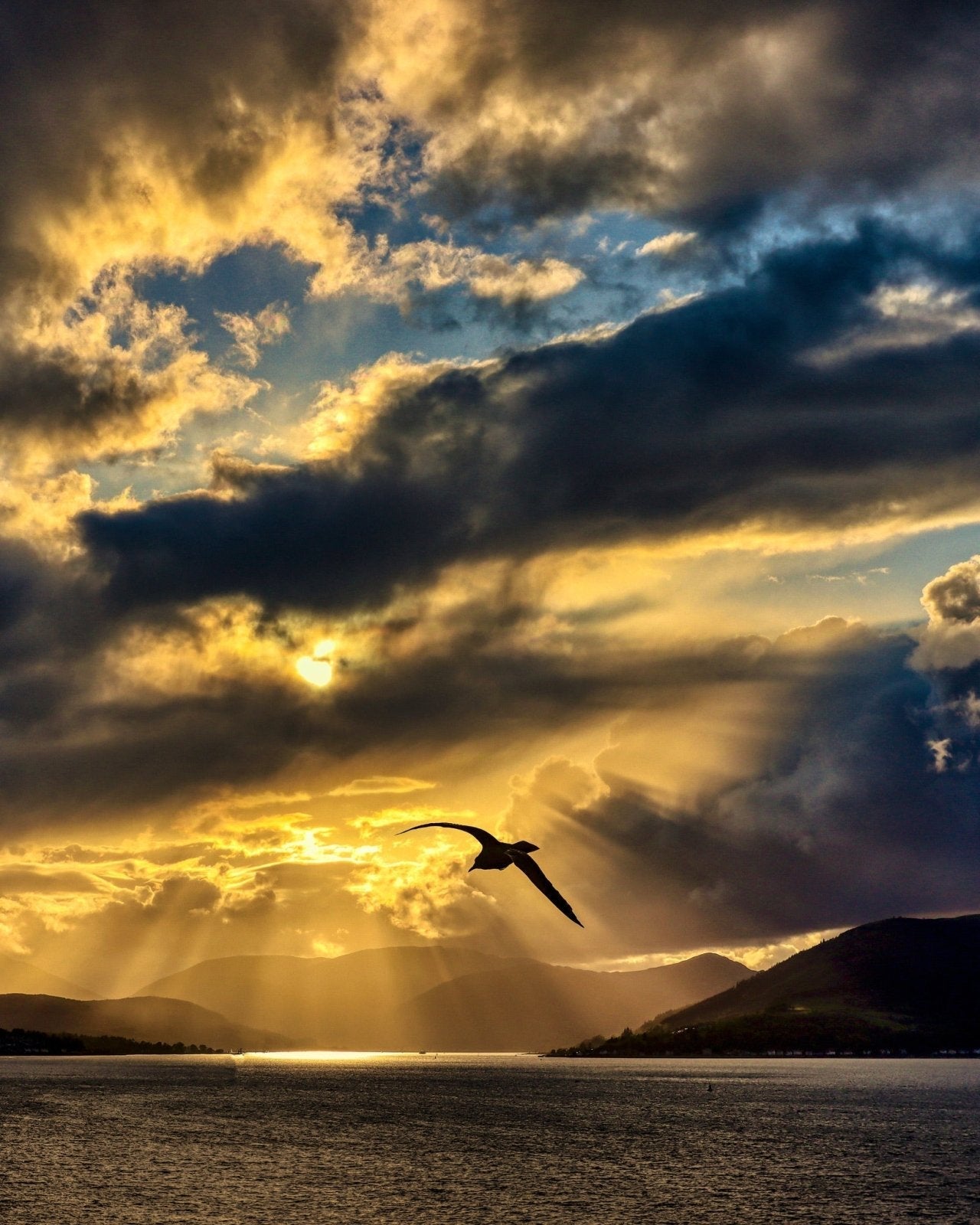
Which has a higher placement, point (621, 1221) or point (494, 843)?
point (494, 843)

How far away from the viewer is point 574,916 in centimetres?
3766

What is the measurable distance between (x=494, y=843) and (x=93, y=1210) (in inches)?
4337

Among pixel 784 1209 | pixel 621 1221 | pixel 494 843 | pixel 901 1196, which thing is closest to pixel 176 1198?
pixel 621 1221

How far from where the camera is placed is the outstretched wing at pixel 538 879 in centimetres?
3909

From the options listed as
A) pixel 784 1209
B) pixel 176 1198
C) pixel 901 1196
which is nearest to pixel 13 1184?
pixel 176 1198

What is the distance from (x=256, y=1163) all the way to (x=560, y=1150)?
2004 inches

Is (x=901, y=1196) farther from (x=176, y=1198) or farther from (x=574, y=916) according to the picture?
(x=574, y=916)

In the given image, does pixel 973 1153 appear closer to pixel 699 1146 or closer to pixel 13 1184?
pixel 699 1146


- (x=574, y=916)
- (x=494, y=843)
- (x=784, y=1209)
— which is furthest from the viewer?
(x=784, y=1209)

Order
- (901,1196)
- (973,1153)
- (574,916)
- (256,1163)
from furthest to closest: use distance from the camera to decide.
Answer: (973,1153) → (256,1163) → (901,1196) → (574,916)

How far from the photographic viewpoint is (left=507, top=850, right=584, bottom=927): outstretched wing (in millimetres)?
39094

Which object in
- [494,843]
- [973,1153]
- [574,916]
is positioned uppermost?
[494,843]

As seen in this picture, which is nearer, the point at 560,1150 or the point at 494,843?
the point at 494,843

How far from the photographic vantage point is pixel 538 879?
39.6 m
